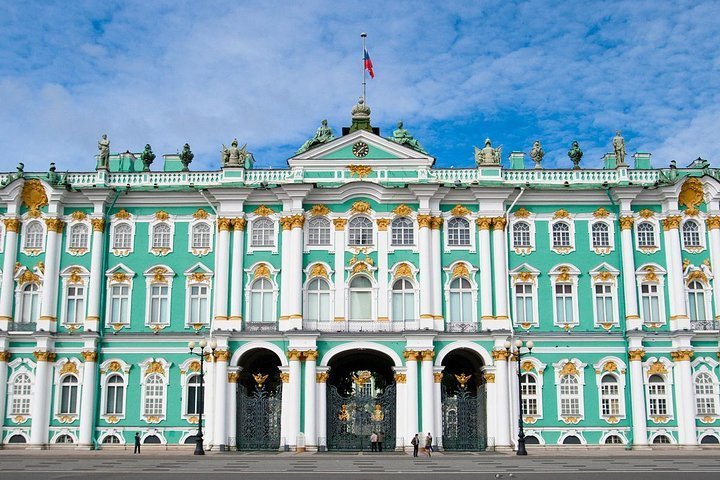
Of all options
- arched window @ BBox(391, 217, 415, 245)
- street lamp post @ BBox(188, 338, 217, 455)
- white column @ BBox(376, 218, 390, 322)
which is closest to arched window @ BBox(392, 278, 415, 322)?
white column @ BBox(376, 218, 390, 322)

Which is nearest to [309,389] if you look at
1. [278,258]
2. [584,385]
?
[278,258]

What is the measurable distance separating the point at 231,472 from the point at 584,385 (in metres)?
26.6

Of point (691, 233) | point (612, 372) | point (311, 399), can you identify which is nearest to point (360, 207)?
point (311, 399)

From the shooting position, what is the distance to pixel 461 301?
5397 cm

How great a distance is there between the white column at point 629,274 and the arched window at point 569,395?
177 inches

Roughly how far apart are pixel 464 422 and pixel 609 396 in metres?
8.54

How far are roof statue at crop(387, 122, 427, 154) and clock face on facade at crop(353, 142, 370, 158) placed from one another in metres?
1.52

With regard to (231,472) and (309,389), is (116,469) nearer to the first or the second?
(231,472)

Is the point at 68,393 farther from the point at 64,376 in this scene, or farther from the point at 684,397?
the point at 684,397

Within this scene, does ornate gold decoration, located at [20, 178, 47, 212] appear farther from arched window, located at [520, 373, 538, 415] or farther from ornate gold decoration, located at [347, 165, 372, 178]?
arched window, located at [520, 373, 538, 415]

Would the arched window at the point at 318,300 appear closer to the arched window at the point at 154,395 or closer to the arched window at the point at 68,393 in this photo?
the arched window at the point at 154,395

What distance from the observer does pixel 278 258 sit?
54594 millimetres

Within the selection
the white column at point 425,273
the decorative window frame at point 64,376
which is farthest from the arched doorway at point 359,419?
the decorative window frame at point 64,376

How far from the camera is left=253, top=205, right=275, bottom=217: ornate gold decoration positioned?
5522cm
